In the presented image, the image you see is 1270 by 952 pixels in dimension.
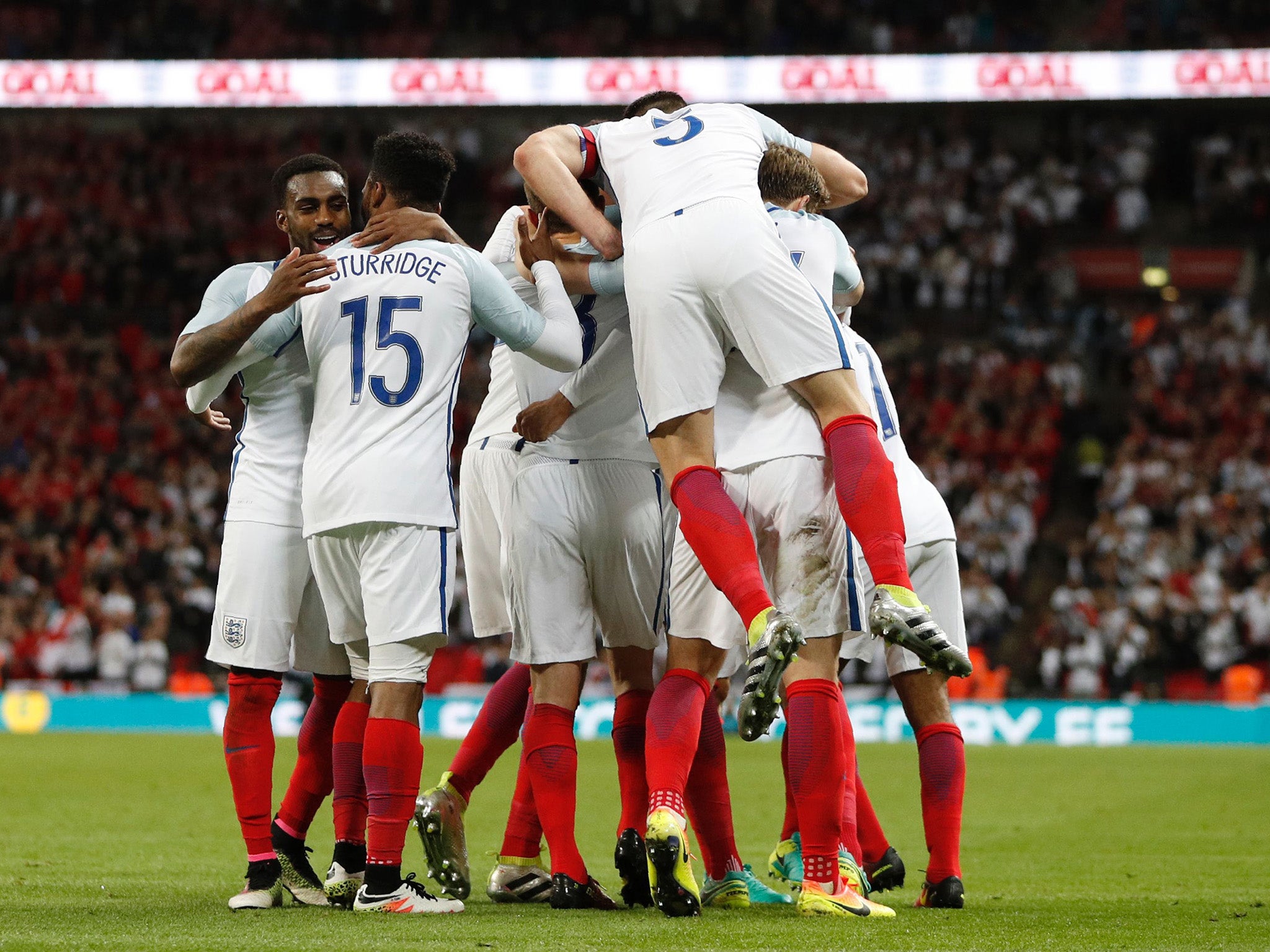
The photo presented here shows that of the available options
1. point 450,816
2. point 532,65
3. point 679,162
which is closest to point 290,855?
point 450,816

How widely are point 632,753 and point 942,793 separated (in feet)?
3.16

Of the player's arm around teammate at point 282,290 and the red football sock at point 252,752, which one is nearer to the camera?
the player's arm around teammate at point 282,290

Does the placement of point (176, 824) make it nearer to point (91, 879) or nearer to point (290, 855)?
point (91, 879)

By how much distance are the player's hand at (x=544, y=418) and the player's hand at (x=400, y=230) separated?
1.87ft

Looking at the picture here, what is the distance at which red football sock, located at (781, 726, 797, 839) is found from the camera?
440 cm

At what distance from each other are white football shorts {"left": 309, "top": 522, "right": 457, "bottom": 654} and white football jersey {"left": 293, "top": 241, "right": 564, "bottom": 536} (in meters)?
0.05

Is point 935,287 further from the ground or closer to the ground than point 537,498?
further from the ground

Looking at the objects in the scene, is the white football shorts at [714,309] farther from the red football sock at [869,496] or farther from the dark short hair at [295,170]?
the dark short hair at [295,170]

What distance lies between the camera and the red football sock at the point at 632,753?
4.74 m

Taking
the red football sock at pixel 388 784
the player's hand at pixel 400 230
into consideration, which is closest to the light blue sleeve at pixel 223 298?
the player's hand at pixel 400 230

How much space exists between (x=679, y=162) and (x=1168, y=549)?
1493cm

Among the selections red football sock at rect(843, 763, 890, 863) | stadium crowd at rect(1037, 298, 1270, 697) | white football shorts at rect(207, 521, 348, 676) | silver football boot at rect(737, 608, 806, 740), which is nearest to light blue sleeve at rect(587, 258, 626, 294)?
white football shorts at rect(207, 521, 348, 676)

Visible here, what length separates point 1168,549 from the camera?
17969 mm

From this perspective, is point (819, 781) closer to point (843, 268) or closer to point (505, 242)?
point (843, 268)
